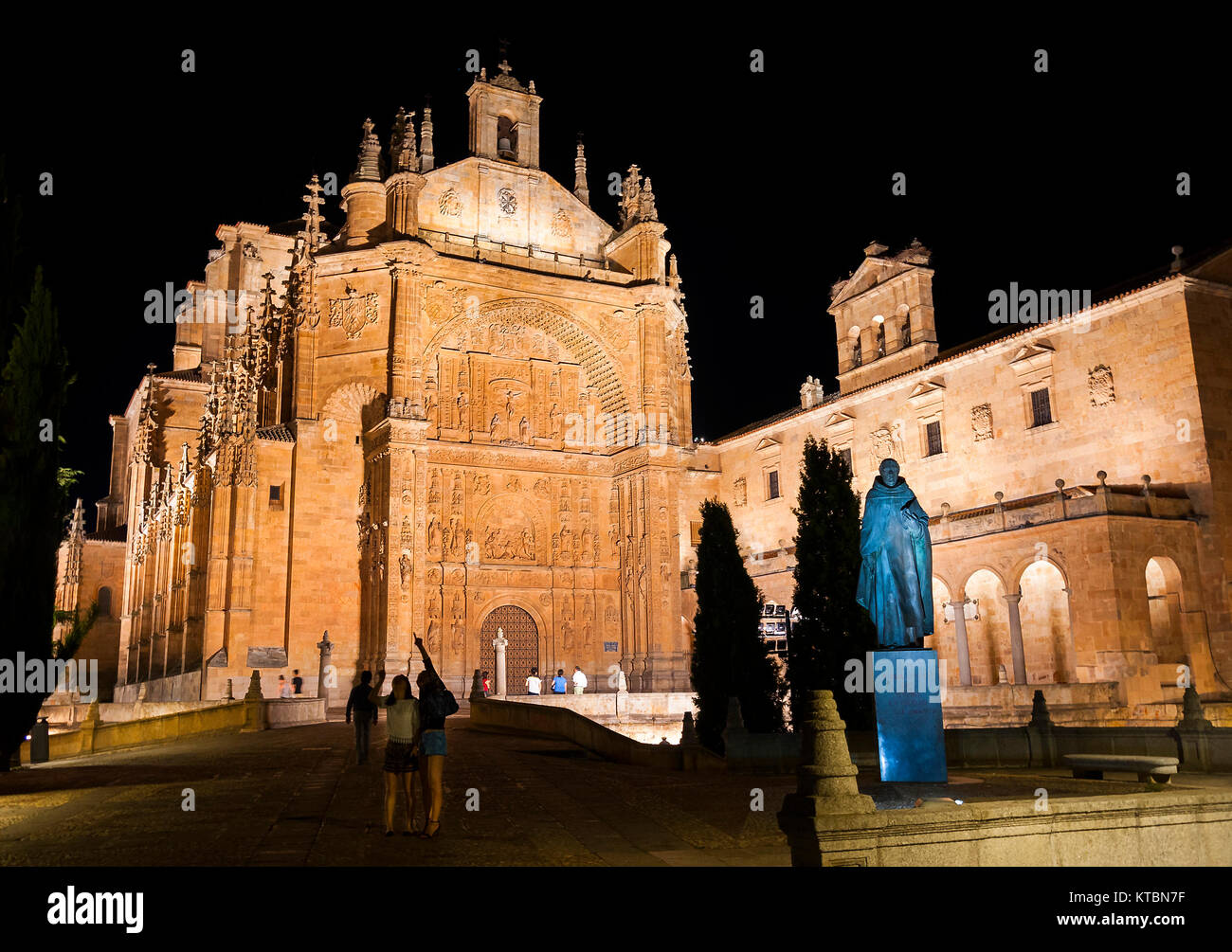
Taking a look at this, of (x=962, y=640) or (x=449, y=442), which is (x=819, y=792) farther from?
(x=449, y=442)

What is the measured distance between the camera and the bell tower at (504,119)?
128 feet

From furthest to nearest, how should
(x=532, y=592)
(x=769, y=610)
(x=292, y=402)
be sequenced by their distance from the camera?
(x=532, y=592)
(x=292, y=402)
(x=769, y=610)

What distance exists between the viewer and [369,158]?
1463 inches

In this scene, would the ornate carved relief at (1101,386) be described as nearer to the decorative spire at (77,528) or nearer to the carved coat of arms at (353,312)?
the carved coat of arms at (353,312)

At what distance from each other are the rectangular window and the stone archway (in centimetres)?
1836

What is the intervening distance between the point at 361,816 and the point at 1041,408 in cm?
2909

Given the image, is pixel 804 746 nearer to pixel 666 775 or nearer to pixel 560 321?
pixel 666 775

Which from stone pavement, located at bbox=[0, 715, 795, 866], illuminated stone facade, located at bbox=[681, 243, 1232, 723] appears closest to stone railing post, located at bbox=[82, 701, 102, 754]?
stone pavement, located at bbox=[0, 715, 795, 866]

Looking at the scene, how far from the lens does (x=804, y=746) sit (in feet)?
24.2

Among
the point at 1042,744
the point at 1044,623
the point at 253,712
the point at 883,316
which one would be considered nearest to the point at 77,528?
the point at 253,712

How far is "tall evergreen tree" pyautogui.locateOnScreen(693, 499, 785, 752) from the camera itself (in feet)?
66.7

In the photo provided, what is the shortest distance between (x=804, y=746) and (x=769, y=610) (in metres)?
16.3

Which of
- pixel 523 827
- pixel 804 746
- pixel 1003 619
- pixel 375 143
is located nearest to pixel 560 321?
pixel 375 143

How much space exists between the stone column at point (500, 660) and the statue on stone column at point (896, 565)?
23826 mm
